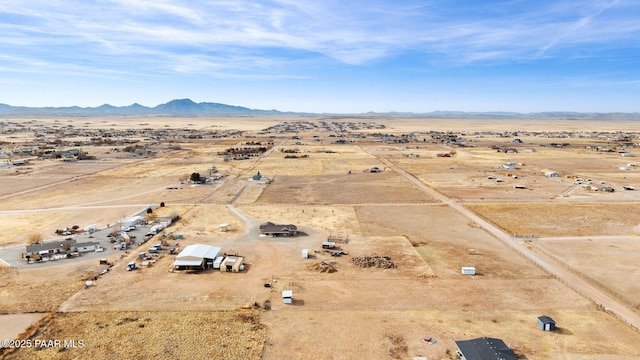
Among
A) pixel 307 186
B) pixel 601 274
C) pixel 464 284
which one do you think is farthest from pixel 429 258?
pixel 307 186

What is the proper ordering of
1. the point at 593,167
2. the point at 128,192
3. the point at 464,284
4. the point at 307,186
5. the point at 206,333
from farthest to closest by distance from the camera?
the point at 593,167 → the point at 307,186 → the point at 128,192 → the point at 464,284 → the point at 206,333

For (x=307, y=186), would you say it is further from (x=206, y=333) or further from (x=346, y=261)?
(x=206, y=333)

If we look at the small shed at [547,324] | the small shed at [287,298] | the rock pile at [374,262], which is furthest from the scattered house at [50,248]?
the small shed at [547,324]

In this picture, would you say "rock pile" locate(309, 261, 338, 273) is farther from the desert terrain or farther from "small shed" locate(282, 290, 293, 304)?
"small shed" locate(282, 290, 293, 304)

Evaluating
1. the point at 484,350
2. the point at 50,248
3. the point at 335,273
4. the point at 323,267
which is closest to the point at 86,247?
the point at 50,248

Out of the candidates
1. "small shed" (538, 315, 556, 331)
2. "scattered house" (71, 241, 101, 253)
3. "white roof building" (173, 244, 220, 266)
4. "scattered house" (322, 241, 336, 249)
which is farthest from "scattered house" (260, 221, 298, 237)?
"small shed" (538, 315, 556, 331)

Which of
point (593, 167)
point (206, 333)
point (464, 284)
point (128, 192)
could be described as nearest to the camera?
point (206, 333)

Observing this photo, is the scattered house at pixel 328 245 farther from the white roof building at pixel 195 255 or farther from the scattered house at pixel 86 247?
the scattered house at pixel 86 247
